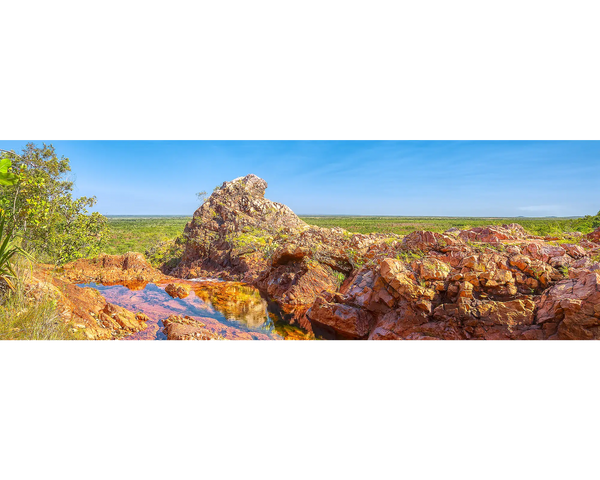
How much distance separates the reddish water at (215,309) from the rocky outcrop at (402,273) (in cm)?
17

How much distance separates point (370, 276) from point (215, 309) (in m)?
1.65

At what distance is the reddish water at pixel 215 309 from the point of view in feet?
7.17

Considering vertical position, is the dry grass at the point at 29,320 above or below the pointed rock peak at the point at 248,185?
below

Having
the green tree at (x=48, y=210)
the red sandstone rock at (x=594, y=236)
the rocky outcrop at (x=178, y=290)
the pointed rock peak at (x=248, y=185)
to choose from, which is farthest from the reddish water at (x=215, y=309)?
the red sandstone rock at (x=594, y=236)

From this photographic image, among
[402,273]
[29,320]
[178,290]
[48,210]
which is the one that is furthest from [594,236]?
[48,210]

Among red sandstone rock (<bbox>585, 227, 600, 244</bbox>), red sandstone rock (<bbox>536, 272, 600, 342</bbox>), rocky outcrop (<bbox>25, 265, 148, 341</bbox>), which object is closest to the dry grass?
rocky outcrop (<bbox>25, 265, 148, 341</bbox>)

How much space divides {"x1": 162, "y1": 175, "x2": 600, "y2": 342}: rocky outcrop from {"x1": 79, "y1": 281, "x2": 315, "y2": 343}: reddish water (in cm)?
17

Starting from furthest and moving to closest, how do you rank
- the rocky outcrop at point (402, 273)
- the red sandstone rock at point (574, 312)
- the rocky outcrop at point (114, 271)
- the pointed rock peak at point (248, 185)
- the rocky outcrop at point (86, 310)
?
the pointed rock peak at point (248, 185)
the rocky outcrop at point (114, 271)
the rocky outcrop at point (86, 310)
the rocky outcrop at point (402, 273)
the red sandstone rock at point (574, 312)

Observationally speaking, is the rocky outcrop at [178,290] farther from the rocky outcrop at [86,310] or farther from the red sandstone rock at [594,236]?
the red sandstone rock at [594,236]

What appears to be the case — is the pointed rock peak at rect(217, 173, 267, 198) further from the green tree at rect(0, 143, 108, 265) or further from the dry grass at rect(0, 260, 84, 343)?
the dry grass at rect(0, 260, 84, 343)

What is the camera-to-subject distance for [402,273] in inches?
89.0
